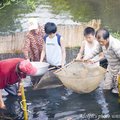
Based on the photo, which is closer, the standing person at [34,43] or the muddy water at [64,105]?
the muddy water at [64,105]

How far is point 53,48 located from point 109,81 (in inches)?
55.9

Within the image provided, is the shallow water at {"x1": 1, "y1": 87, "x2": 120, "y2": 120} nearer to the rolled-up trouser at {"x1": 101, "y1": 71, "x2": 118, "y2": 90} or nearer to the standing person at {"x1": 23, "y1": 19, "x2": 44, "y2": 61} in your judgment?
the rolled-up trouser at {"x1": 101, "y1": 71, "x2": 118, "y2": 90}

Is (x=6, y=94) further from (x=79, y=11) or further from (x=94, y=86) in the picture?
(x=79, y=11)

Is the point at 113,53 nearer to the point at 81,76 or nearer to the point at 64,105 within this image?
the point at 81,76

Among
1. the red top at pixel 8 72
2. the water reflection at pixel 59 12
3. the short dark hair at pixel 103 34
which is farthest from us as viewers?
the water reflection at pixel 59 12

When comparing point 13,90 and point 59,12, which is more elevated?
point 59,12

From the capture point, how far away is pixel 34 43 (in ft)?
28.5

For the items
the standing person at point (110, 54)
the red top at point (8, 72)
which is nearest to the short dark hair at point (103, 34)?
the standing person at point (110, 54)

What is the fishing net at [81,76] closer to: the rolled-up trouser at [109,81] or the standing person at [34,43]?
the rolled-up trouser at [109,81]

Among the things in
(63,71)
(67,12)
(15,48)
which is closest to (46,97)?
(63,71)

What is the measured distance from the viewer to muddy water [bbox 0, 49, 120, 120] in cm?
748

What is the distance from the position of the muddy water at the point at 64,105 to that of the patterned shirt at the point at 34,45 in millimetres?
796

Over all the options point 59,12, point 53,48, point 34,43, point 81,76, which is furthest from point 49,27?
point 59,12

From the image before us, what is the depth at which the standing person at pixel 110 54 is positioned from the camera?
24.1 ft
